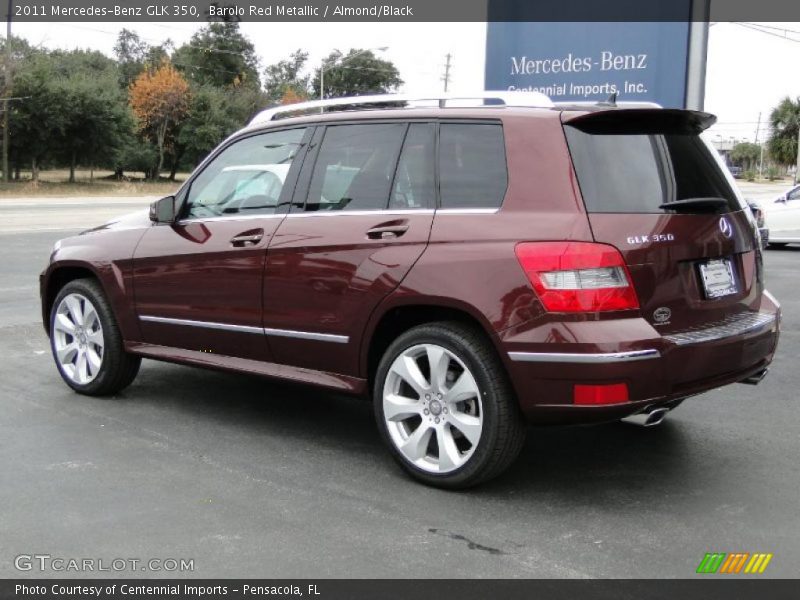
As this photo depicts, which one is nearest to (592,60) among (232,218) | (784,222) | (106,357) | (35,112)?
(232,218)

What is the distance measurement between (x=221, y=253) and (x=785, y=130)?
60.3m

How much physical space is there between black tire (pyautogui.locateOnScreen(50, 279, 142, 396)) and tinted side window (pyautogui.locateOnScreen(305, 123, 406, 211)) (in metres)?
1.79

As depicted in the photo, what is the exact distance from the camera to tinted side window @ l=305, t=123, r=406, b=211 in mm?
4508

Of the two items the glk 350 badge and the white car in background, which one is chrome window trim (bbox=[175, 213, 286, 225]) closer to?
the glk 350 badge

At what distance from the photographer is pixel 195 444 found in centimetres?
491

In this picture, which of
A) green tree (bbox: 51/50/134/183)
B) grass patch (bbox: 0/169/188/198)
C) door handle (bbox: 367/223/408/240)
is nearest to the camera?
door handle (bbox: 367/223/408/240)

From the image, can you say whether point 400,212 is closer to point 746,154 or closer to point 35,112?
point 35,112

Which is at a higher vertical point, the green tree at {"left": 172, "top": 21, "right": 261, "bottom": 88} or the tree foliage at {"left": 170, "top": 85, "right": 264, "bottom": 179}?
the green tree at {"left": 172, "top": 21, "right": 261, "bottom": 88}

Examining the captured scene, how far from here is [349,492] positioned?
416cm

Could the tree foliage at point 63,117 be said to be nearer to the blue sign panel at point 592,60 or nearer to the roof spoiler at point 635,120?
the blue sign panel at point 592,60

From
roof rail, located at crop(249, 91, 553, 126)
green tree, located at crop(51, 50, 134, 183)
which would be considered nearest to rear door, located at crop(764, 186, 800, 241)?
roof rail, located at crop(249, 91, 553, 126)
